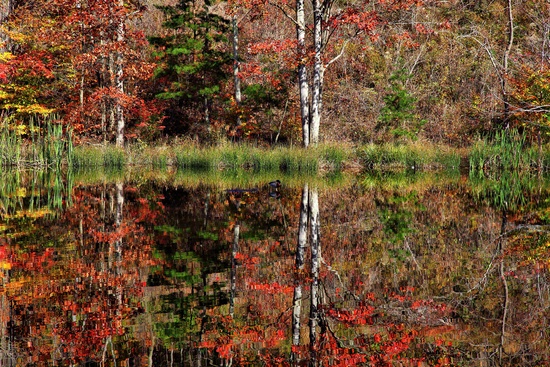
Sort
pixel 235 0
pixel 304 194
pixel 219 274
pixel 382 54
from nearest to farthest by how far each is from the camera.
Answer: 1. pixel 219 274
2. pixel 304 194
3. pixel 235 0
4. pixel 382 54

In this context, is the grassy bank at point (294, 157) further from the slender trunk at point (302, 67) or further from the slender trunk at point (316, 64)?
the slender trunk at point (302, 67)

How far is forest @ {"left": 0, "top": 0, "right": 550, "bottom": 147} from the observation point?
1898 centimetres

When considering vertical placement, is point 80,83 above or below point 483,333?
above

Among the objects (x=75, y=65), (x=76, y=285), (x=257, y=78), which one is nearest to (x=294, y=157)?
(x=75, y=65)

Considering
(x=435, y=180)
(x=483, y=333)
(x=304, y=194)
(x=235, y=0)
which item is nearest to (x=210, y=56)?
(x=235, y=0)

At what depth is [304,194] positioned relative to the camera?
1130 centimetres

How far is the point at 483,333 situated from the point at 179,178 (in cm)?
1245

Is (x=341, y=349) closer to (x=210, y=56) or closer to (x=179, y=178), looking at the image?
(x=179, y=178)

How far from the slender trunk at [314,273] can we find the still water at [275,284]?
2cm

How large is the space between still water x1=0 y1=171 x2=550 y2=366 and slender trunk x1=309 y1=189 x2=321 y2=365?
0.02m

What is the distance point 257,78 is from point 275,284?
21.2 meters

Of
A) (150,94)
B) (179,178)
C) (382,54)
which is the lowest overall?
(179,178)

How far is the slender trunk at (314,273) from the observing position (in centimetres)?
376

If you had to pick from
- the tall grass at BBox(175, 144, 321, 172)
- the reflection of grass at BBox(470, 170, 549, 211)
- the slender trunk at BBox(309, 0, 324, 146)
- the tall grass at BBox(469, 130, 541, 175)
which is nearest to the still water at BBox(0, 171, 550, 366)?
the reflection of grass at BBox(470, 170, 549, 211)
